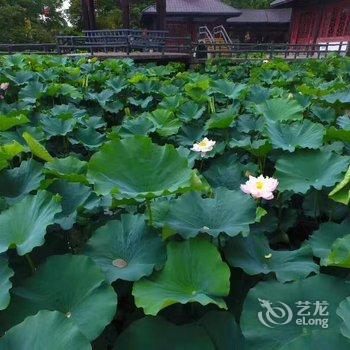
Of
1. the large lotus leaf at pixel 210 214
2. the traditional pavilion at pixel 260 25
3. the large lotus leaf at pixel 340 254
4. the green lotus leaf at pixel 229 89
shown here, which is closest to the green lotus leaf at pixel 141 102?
the green lotus leaf at pixel 229 89

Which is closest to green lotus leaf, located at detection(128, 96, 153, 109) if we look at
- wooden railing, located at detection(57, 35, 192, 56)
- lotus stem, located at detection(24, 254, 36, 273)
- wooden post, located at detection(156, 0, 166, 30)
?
lotus stem, located at detection(24, 254, 36, 273)

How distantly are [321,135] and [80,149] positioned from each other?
1.18 metres

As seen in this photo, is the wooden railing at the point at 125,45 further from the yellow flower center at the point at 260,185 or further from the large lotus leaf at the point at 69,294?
the large lotus leaf at the point at 69,294

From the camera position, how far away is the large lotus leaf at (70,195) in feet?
3.25

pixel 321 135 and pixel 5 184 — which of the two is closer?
pixel 5 184

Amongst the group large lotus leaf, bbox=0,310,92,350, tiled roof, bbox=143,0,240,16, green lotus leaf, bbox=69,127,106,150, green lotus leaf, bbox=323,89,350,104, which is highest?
large lotus leaf, bbox=0,310,92,350

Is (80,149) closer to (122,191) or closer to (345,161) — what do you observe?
(122,191)

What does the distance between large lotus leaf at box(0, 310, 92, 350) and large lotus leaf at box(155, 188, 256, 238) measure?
302mm

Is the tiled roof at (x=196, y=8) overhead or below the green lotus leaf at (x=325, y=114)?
below

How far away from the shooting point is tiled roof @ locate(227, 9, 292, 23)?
78.0ft

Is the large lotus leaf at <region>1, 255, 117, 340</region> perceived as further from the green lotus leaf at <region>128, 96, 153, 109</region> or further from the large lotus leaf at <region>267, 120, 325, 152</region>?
the green lotus leaf at <region>128, 96, 153, 109</region>

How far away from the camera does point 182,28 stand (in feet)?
71.8

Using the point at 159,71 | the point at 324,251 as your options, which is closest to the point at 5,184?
the point at 324,251

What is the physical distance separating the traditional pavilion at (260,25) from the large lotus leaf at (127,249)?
80.8 feet
